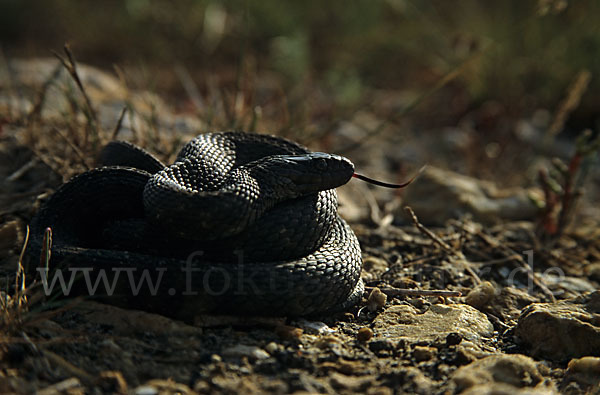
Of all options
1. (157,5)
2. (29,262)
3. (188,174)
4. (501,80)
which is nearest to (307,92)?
(501,80)

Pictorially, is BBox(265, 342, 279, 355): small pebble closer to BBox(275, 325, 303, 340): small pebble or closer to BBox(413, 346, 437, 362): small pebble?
BBox(275, 325, 303, 340): small pebble

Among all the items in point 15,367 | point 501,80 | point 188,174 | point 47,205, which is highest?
Answer: point 501,80

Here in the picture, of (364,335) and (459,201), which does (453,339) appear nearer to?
(364,335)

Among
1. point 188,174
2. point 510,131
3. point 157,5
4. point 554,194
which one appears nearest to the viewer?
point 188,174

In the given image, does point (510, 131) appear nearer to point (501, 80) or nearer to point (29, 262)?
point (501, 80)

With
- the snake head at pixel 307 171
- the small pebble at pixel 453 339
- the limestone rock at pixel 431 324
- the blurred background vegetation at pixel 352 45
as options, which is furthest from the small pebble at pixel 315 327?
the blurred background vegetation at pixel 352 45

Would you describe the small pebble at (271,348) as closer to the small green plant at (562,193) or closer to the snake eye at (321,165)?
the snake eye at (321,165)

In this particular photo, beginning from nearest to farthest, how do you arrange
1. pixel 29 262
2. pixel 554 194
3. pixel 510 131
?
pixel 29 262 < pixel 554 194 < pixel 510 131
